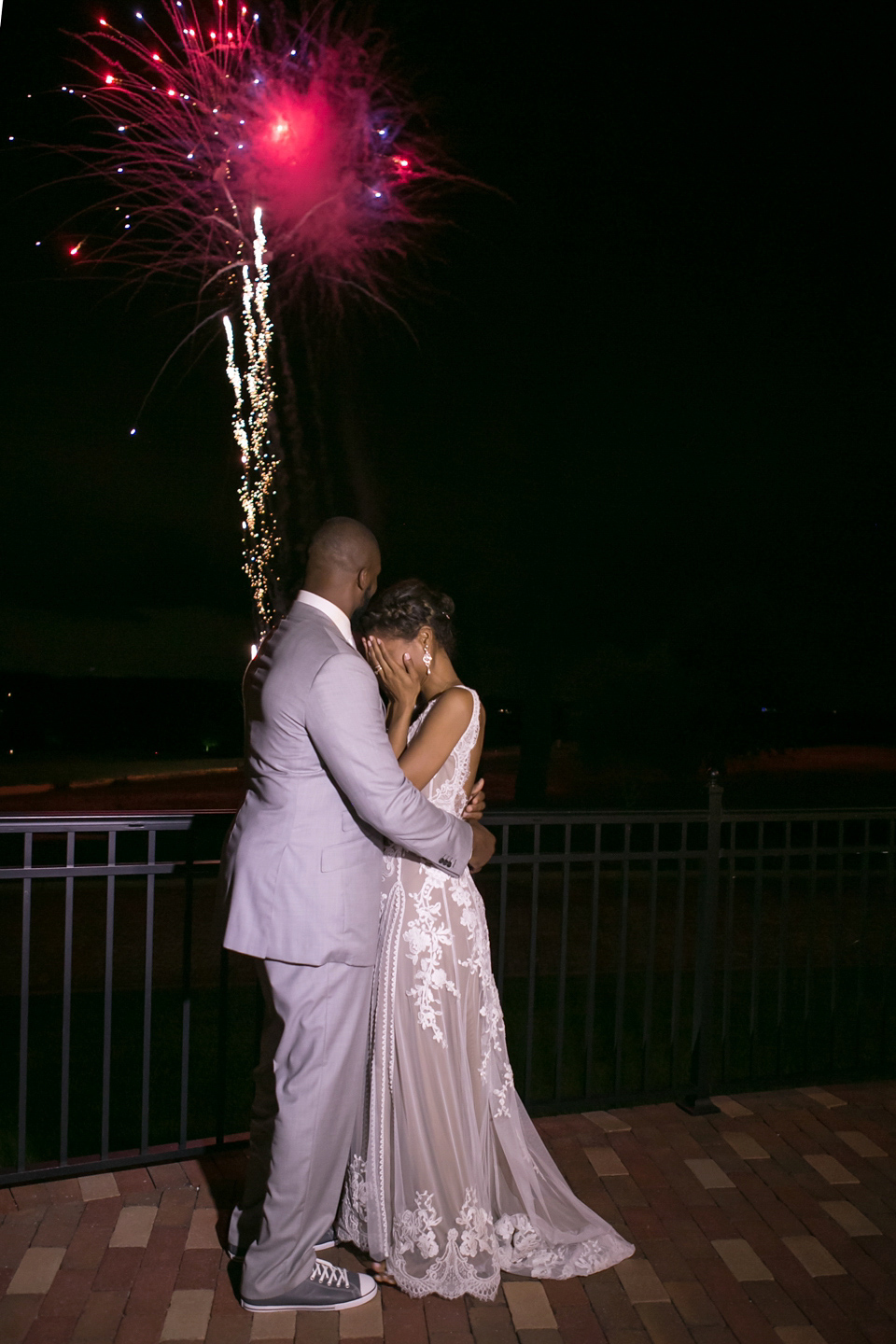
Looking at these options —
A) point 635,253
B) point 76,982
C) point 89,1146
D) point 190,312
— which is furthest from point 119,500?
point 89,1146

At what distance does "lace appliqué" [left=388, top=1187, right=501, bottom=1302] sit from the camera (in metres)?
2.60

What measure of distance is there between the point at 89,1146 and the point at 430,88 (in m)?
11.0

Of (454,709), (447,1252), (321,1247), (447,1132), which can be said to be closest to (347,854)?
(454,709)

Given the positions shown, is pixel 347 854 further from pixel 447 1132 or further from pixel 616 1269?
pixel 616 1269

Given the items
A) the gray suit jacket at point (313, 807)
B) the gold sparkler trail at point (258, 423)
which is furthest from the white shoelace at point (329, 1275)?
the gold sparkler trail at point (258, 423)

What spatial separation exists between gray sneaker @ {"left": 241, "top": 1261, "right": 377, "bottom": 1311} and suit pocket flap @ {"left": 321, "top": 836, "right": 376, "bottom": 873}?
1148 millimetres

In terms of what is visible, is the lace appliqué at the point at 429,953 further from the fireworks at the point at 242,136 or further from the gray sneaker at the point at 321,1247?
the fireworks at the point at 242,136

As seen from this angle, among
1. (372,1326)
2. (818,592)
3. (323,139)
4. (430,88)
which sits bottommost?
(372,1326)

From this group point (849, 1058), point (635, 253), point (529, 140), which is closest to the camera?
point (849, 1058)

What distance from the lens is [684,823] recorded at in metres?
4.12

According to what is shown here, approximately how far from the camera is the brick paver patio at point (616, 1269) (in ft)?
8.18

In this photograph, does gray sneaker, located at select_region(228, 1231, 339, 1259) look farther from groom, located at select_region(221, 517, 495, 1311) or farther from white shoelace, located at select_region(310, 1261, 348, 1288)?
groom, located at select_region(221, 517, 495, 1311)

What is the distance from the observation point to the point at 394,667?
2908mm

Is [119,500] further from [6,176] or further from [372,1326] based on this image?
[372,1326]
